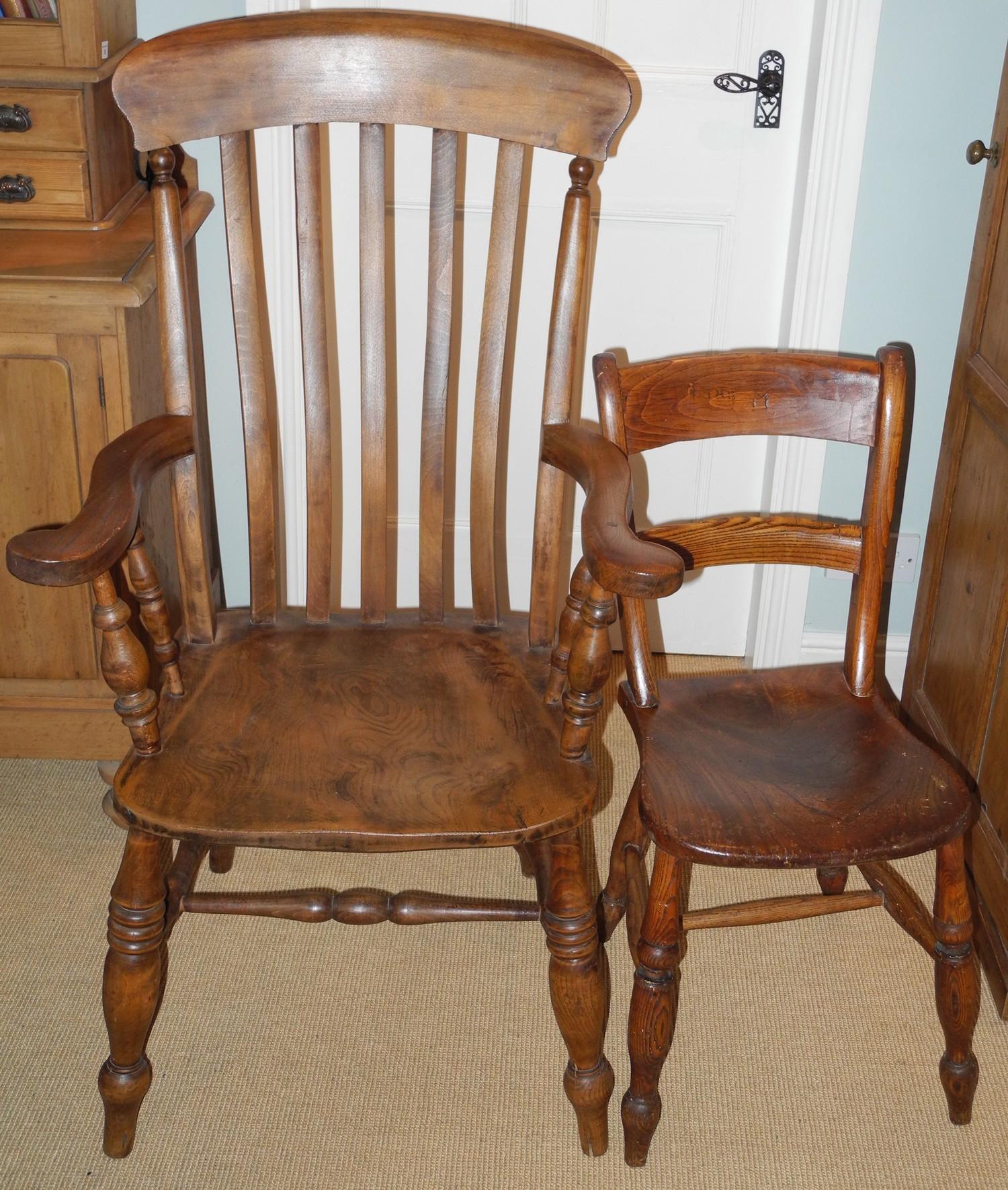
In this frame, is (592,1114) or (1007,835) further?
(1007,835)

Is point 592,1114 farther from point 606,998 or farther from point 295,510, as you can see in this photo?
point 295,510

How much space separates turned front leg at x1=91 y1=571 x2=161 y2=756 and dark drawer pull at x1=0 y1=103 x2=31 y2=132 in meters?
0.86

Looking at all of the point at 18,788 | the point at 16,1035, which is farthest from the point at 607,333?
the point at 16,1035

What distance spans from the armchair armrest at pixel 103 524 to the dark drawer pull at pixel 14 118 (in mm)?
628

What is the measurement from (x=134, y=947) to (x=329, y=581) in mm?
493

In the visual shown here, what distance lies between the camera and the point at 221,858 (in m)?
1.80

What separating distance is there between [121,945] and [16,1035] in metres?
0.40

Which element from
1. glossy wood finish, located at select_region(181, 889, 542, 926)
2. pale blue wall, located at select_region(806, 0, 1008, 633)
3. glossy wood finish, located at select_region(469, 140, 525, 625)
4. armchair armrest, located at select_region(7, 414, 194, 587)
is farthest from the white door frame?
armchair armrest, located at select_region(7, 414, 194, 587)

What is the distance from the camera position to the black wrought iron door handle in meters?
1.91

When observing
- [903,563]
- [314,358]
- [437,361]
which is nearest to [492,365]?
[437,361]

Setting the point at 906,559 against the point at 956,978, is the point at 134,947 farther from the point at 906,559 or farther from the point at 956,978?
the point at 906,559

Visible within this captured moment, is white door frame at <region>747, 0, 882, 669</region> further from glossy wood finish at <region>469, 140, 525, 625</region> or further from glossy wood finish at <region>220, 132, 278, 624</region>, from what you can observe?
glossy wood finish at <region>220, 132, 278, 624</region>

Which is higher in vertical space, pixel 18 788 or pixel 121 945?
pixel 121 945

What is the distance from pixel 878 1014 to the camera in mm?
1628
